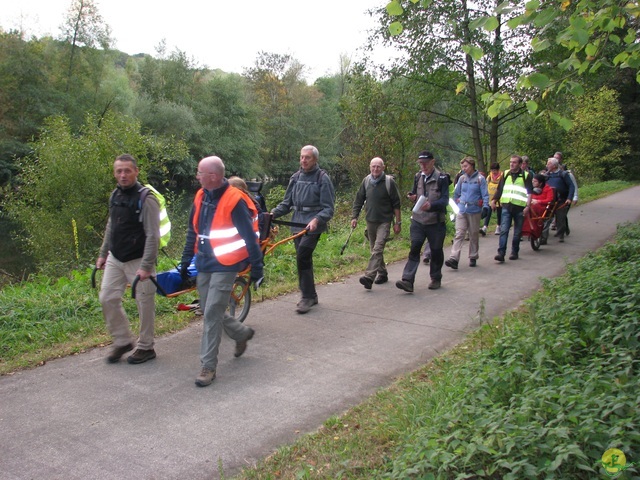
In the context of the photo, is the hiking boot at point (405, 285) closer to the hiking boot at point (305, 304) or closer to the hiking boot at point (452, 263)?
the hiking boot at point (305, 304)

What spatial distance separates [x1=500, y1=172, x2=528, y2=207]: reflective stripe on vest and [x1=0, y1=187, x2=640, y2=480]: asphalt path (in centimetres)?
327

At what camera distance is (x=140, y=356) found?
18.4ft

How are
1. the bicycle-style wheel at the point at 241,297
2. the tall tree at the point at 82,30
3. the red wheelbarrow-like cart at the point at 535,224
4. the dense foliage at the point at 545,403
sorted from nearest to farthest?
the dense foliage at the point at 545,403, the bicycle-style wheel at the point at 241,297, the red wheelbarrow-like cart at the point at 535,224, the tall tree at the point at 82,30

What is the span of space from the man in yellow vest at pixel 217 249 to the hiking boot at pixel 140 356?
0.78 metres

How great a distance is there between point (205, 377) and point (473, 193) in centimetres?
699

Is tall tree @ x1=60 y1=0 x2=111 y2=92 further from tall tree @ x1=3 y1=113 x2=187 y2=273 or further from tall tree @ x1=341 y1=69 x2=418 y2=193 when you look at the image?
tall tree @ x1=341 y1=69 x2=418 y2=193

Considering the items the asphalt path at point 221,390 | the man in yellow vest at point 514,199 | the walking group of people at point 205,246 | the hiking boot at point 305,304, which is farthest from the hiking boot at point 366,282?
the man in yellow vest at point 514,199

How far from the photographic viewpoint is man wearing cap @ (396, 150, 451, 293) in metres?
8.42

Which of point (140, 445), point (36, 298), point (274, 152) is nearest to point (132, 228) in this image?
point (140, 445)

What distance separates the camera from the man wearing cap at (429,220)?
842 centimetres

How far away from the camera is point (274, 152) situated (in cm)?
5919

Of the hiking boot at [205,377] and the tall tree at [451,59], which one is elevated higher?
the tall tree at [451,59]

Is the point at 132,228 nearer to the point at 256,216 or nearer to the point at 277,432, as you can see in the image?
the point at 256,216

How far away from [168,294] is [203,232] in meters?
0.97
